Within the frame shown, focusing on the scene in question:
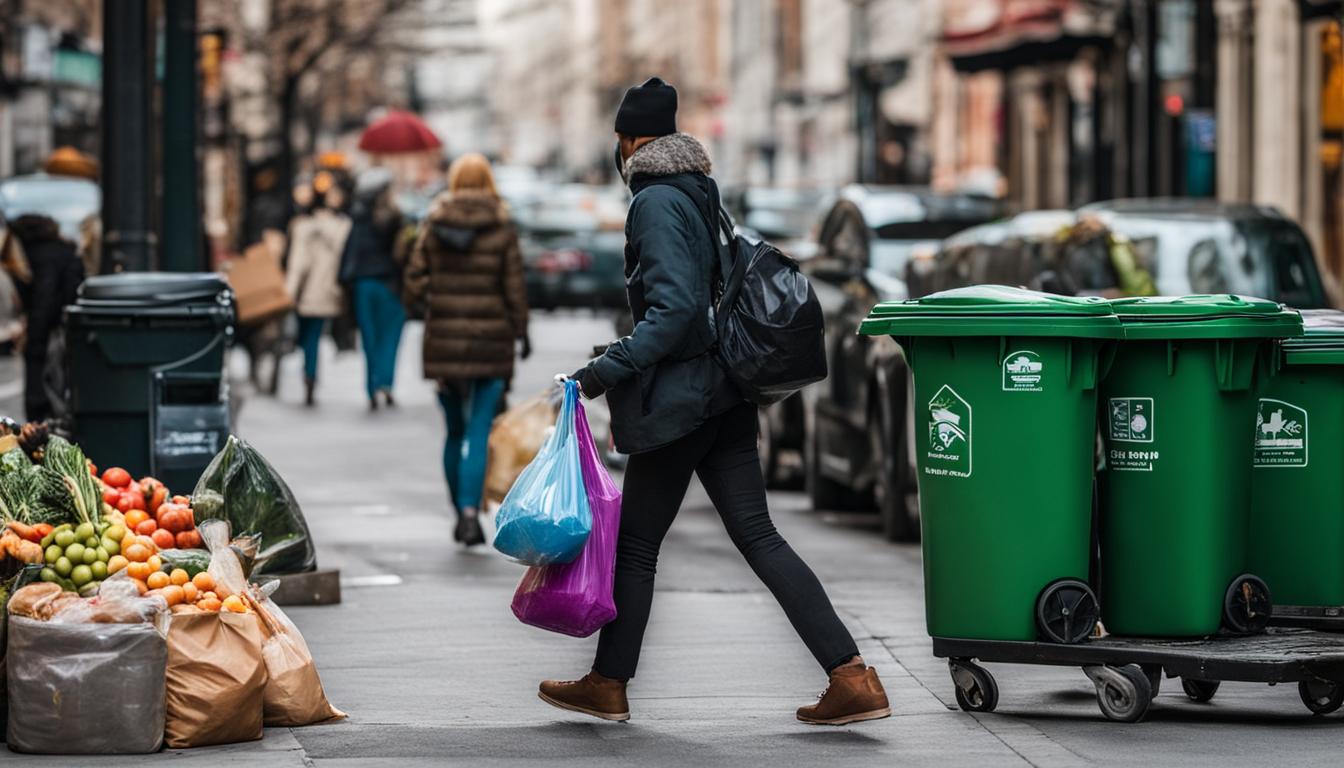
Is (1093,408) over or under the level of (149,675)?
over

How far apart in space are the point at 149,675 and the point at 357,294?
45.2 ft

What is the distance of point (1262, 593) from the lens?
7.84 m

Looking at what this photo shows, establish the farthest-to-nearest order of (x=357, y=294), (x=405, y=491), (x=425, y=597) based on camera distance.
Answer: (x=357, y=294) < (x=405, y=491) < (x=425, y=597)

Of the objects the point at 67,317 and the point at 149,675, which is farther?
the point at 67,317

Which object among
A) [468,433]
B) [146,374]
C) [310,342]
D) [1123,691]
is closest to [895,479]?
[468,433]

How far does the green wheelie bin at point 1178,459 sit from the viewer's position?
24.9ft

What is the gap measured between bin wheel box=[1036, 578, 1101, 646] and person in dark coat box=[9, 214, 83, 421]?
318 inches

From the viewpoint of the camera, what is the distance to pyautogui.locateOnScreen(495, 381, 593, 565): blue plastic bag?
734 centimetres

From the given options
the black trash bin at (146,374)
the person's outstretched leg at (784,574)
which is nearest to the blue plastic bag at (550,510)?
the person's outstretched leg at (784,574)

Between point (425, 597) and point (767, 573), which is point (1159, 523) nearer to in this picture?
point (767, 573)

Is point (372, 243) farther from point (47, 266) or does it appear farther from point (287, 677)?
point (287, 677)

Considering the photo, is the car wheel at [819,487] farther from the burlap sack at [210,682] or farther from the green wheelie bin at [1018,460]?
the burlap sack at [210,682]

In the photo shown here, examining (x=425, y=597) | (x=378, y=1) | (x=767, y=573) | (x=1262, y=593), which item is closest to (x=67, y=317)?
(x=425, y=597)

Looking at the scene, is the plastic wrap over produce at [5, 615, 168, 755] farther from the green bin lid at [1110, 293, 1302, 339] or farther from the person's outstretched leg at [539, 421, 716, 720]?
the green bin lid at [1110, 293, 1302, 339]
